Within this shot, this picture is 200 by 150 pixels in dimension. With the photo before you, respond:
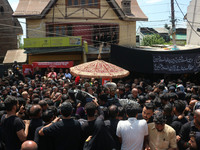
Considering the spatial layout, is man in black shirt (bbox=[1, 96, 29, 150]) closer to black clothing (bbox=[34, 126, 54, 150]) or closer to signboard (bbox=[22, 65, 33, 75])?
black clothing (bbox=[34, 126, 54, 150])

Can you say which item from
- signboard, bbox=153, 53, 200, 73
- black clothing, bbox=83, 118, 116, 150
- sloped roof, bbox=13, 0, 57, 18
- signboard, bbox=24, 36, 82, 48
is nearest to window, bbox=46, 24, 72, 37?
sloped roof, bbox=13, 0, 57, 18

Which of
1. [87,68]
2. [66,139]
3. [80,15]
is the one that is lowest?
[66,139]

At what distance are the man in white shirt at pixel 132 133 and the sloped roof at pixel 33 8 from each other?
50.0 ft

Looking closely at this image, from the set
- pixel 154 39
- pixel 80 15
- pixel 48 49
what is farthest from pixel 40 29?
pixel 154 39

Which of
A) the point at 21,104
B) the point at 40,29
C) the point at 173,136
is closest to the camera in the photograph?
the point at 173,136

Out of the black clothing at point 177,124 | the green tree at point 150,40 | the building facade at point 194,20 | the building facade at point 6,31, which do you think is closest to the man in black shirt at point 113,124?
the black clothing at point 177,124

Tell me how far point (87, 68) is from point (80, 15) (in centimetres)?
1259

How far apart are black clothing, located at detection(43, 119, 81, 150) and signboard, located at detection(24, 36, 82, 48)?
511 inches

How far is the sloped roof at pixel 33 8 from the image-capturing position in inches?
675

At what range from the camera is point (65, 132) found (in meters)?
3.68

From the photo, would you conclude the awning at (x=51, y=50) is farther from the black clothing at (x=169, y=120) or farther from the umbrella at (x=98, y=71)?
the black clothing at (x=169, y=120)

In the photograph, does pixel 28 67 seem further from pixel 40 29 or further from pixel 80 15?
pixel 80 15

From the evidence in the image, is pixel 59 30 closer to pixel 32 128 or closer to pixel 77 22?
pixel 77 22

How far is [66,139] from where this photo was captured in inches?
146
